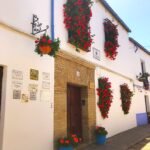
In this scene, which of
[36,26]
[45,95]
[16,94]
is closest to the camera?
[16,94]

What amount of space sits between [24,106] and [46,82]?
1069 mm

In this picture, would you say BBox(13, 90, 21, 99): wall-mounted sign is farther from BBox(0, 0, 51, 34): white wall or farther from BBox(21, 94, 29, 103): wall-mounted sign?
BBox(0, 0, 51, 34): white wall

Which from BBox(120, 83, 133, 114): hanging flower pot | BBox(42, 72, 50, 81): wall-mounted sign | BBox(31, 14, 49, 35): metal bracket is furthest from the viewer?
BBox(120, 83, 133, 114): hanging flower pot

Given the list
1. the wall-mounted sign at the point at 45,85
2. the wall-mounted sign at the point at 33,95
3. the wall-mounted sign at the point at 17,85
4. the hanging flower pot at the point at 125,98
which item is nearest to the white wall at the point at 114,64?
the hanging flower pot at the point at 125,98

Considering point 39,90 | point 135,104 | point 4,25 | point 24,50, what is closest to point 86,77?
point 39,90

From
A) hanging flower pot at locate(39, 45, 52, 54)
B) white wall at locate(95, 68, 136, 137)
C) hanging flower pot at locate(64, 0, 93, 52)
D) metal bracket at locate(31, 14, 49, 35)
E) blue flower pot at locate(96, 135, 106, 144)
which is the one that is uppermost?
hanging flower pot at locate(64, 0, 93, 52)

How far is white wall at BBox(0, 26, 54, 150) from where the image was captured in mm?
4836

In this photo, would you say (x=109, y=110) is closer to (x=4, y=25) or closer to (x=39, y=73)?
(x=39, y=73)

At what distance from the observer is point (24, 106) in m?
5.25

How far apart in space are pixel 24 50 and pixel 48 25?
1412 millimetres

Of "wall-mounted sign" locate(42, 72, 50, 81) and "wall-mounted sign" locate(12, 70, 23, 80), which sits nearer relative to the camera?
"wall-mounted sign" locate(12, 70, 23, 80)

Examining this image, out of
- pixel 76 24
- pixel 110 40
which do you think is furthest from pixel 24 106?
pixel 110 40

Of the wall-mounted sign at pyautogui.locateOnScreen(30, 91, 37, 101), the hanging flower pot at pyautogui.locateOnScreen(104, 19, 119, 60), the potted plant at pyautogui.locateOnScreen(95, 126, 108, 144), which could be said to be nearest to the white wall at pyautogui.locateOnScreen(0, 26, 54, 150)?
the wall-mounted sign at pyautogui.locateOnScreen(30, 91, 37, 101)

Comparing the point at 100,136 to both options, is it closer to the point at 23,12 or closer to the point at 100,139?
the point at 100,139
